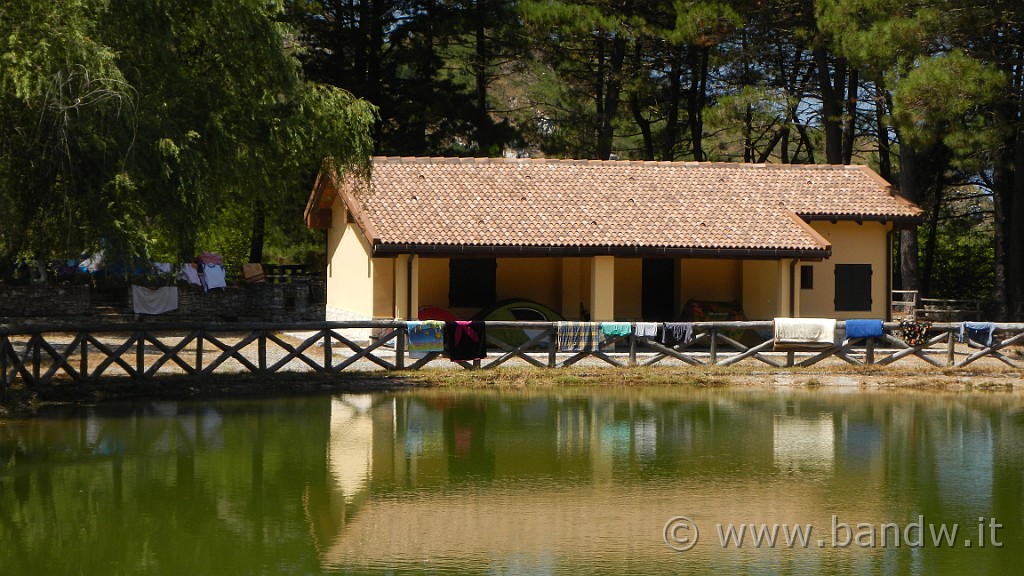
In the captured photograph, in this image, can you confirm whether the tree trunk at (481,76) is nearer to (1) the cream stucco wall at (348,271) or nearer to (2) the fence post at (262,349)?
(1) the cream stucco wall at (348,271)

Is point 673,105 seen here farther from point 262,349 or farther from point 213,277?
point 262,349

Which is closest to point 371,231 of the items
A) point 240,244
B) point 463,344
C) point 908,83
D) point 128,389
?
point 463,344

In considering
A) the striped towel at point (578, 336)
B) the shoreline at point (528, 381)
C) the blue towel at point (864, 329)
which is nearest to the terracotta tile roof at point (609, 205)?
the striped towel at point (578, 336)

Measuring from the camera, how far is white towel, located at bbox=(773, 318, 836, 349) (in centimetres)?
2350

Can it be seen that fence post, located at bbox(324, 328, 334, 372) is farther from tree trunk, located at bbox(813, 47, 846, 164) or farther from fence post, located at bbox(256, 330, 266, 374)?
tree trunk, located at bbox(813, 47, 846, 164)

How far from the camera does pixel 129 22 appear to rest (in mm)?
18656

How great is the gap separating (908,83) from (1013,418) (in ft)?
40.1

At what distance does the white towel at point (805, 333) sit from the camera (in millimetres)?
23500

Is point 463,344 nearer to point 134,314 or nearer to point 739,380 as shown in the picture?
point 739,380

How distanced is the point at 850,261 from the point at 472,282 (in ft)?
32.2

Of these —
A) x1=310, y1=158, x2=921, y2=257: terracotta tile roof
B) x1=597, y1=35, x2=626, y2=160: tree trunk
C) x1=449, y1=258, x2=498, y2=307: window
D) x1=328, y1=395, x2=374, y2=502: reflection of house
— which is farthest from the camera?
x1=597, y1=35, x2=626, y2=160: tree trunk

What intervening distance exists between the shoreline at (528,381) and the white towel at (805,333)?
52 centimetres

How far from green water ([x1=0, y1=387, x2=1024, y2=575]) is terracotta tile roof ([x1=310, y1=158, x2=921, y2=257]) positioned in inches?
310

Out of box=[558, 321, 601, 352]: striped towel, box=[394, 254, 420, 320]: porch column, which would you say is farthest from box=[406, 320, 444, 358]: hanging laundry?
box=[394, 254, 420, 320]: porch column
